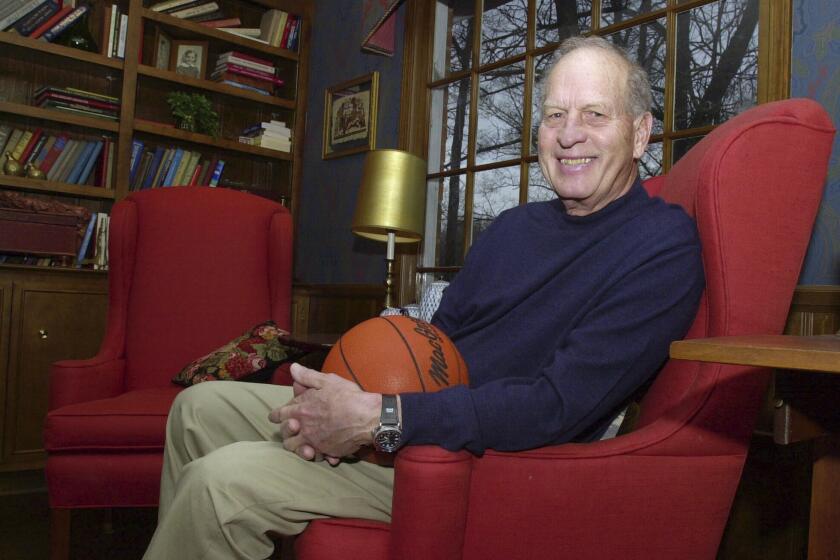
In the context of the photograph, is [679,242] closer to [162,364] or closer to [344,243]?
[162,364]

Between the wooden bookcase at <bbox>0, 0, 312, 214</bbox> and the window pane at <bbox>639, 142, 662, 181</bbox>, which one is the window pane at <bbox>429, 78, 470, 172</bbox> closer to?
the window pane at <bbox>639, 142, 662, 181</bbox>

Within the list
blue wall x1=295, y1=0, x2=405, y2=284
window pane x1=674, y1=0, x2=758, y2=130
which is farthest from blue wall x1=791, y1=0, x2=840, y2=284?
blue wall x1=295, y1=0, x2=405, y2=284

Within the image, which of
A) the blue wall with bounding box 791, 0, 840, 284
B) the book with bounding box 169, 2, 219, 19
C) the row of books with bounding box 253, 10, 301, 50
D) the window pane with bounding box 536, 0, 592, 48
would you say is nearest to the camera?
the blue wall with bounding box 791, 0, 840, 284

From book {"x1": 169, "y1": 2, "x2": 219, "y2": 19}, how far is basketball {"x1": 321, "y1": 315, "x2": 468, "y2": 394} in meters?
3.03

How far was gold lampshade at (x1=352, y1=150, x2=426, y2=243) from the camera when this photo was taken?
9.03 feet

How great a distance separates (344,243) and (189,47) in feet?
4.26

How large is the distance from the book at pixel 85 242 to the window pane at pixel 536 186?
6.65 feet

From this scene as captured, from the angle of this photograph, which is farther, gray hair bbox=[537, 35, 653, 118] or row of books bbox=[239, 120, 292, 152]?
row of books bbox=[239, 120, 292, 152]

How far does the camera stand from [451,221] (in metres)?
3.20

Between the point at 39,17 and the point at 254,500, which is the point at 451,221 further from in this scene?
the point at 254,500

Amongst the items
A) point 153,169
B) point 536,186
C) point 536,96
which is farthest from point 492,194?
point 153,169

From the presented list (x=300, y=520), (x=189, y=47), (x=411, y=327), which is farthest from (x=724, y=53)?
(x=189, y=47)

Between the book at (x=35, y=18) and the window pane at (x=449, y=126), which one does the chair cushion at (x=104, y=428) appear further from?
the book at (x=35, y=18)

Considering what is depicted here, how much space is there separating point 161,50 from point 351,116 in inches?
39.8
